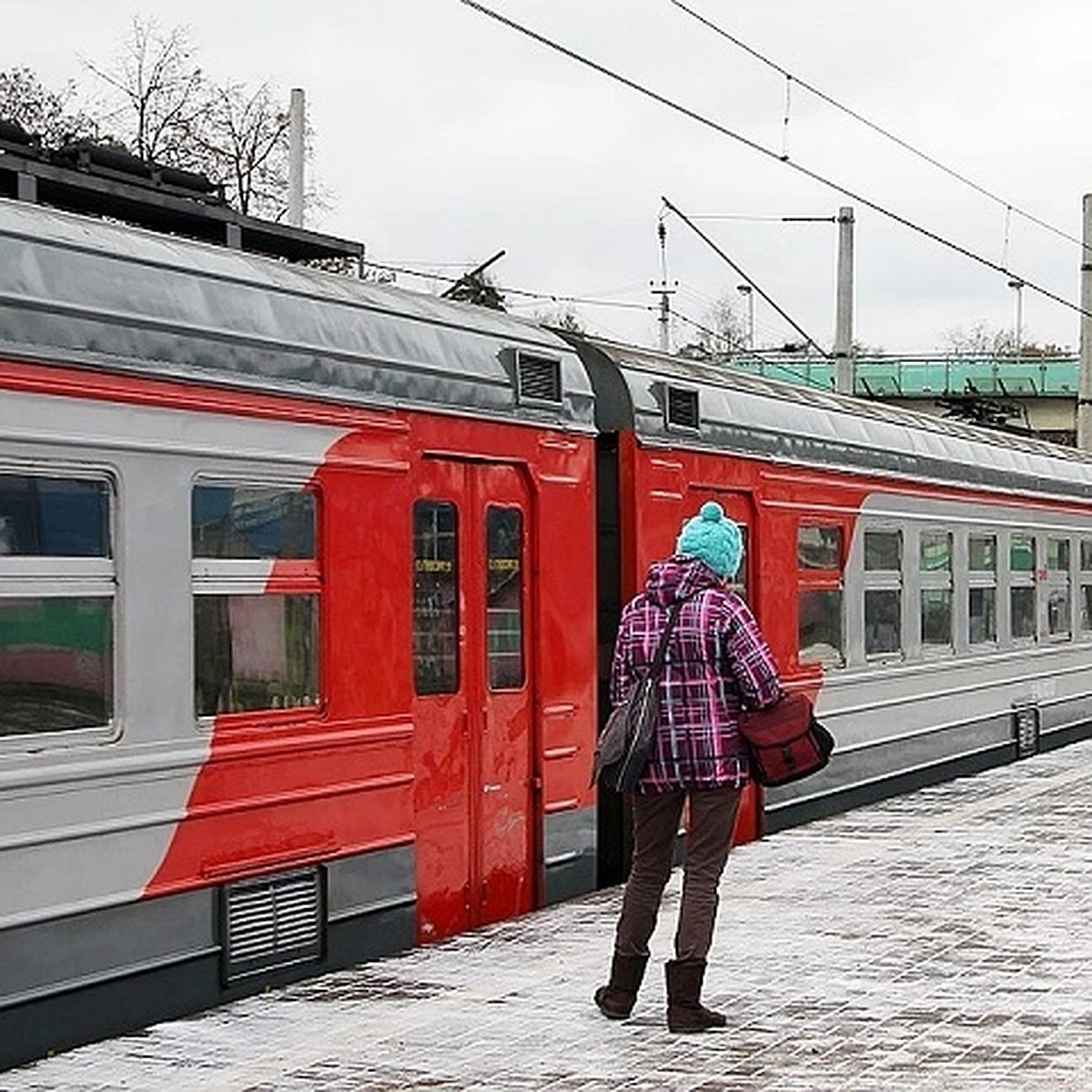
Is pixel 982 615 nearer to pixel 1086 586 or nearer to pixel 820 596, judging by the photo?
pixel 1086 586

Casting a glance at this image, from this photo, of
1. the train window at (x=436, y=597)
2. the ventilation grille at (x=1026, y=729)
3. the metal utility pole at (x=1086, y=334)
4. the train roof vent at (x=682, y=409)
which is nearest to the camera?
the train window at (x=436, y=597)

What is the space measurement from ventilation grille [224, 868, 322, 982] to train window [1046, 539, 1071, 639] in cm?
1322

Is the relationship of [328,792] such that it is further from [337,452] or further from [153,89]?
[153,89]

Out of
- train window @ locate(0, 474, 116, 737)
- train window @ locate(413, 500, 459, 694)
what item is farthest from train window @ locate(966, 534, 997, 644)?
train window @ locate(0, 474, 116, 737)

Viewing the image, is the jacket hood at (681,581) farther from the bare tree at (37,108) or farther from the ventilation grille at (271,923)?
the bare tree at (37,108)

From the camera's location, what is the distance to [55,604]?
7.40 m

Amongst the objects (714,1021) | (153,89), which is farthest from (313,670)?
(153,89)

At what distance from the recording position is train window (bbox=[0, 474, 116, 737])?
7.20m

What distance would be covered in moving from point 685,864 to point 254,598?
6.21 ft


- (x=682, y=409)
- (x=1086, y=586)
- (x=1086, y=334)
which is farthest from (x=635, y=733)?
(x=1086, y=334)

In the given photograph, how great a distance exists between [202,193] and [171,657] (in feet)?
7.67

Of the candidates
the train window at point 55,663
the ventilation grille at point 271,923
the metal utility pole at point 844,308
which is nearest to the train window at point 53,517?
the train window at point 55,663

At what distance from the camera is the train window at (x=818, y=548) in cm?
1430

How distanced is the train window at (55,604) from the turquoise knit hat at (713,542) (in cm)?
215
